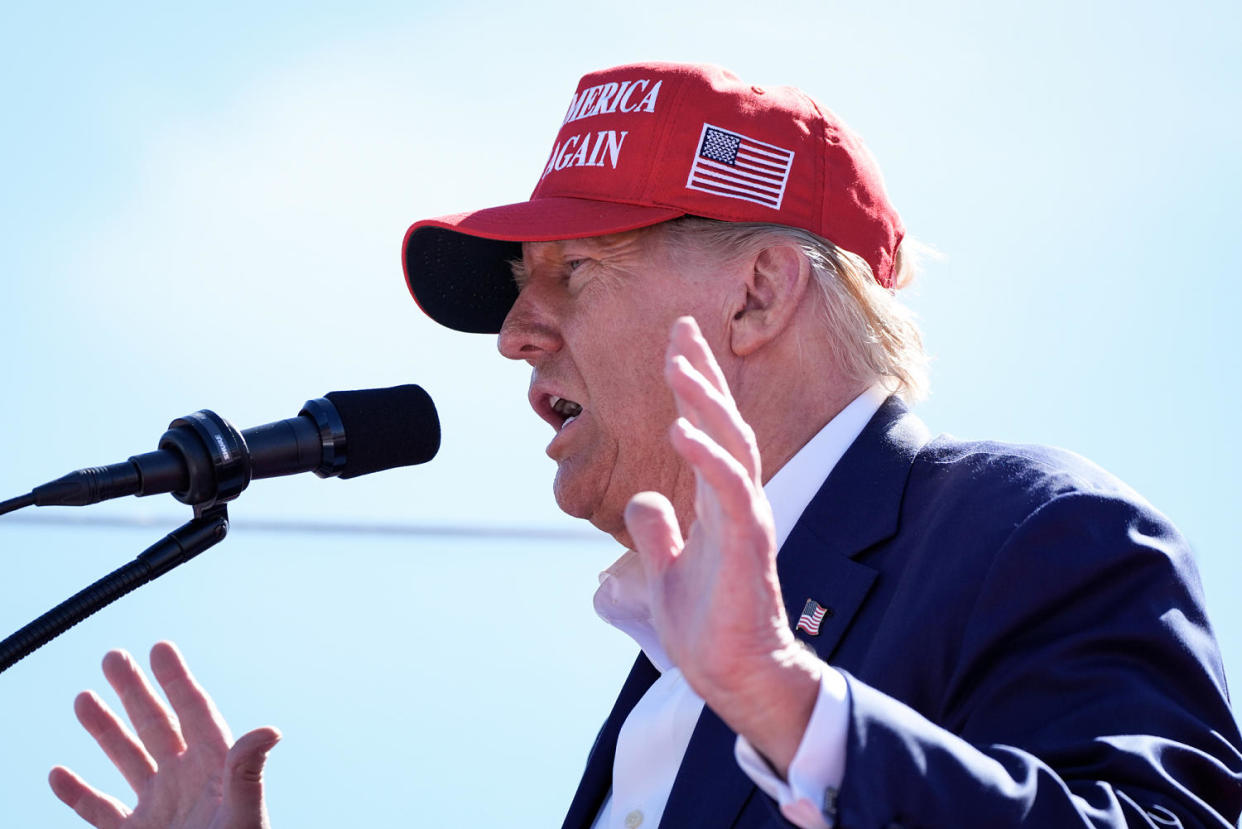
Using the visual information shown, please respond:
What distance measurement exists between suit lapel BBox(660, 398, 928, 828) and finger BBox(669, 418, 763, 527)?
0.68 meters

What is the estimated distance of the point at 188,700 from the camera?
2314 mm

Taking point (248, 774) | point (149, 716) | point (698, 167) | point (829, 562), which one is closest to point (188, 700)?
point (149, 716)

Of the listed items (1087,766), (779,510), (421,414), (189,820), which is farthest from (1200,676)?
(189,820)

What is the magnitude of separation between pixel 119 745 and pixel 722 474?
159cm

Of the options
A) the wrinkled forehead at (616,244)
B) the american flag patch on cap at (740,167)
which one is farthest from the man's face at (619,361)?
the american flag patch on cap at (740,167)

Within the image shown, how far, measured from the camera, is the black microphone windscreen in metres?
1.93

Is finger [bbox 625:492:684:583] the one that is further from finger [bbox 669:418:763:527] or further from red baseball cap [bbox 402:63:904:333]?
red baseball cap [bbox 402:63:904:333]

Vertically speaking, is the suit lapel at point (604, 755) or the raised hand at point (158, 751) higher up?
the raised hand at point (158, 751)

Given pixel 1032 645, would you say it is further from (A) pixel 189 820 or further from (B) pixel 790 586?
(A) pixel 189 820

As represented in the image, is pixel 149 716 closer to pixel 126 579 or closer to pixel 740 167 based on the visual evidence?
pixel 126 579

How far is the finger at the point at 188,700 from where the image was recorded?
2.31m

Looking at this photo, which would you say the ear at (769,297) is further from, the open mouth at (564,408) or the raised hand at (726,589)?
the raised hand at (726,589)

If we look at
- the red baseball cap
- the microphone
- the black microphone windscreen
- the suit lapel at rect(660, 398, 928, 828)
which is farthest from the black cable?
the red baseball cap

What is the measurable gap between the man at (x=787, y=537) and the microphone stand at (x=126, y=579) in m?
Answer: 0.49
